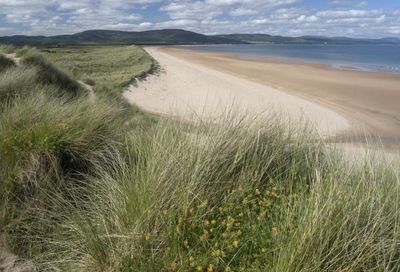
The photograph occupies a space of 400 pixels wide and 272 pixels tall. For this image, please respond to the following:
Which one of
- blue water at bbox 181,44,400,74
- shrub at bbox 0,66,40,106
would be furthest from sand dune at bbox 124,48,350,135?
blue water at bbox 181,44,400,74

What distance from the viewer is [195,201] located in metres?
2.80

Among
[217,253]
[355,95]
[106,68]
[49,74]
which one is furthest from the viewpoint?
[106,68]

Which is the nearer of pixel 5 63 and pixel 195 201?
pixel 195 201

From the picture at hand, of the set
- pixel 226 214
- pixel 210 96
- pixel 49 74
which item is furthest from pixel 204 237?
pixel 210 96

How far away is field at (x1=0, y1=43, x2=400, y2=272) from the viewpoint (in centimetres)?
231

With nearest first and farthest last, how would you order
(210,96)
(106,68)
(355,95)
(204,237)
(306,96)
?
1. (204,237)
2. (210,96)
3. (306,96)
4. (355,95)
5. (106,68)

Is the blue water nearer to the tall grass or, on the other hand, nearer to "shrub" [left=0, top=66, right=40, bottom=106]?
"shrub" [left=0, top=66, right=40, bottom=106]

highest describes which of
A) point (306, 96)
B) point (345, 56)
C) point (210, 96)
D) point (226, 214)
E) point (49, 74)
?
point (226, 214)

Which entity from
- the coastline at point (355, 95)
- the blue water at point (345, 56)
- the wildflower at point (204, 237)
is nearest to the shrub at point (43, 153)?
the wildflower at point (204, 237)

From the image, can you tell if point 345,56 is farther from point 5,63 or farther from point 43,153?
point 43,153

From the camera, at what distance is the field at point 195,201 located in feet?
7.59

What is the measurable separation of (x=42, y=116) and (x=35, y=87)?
121 inches

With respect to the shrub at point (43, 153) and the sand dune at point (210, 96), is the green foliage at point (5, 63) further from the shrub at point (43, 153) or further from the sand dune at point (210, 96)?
the shrub at point (43, 153)

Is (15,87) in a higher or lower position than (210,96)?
higher
